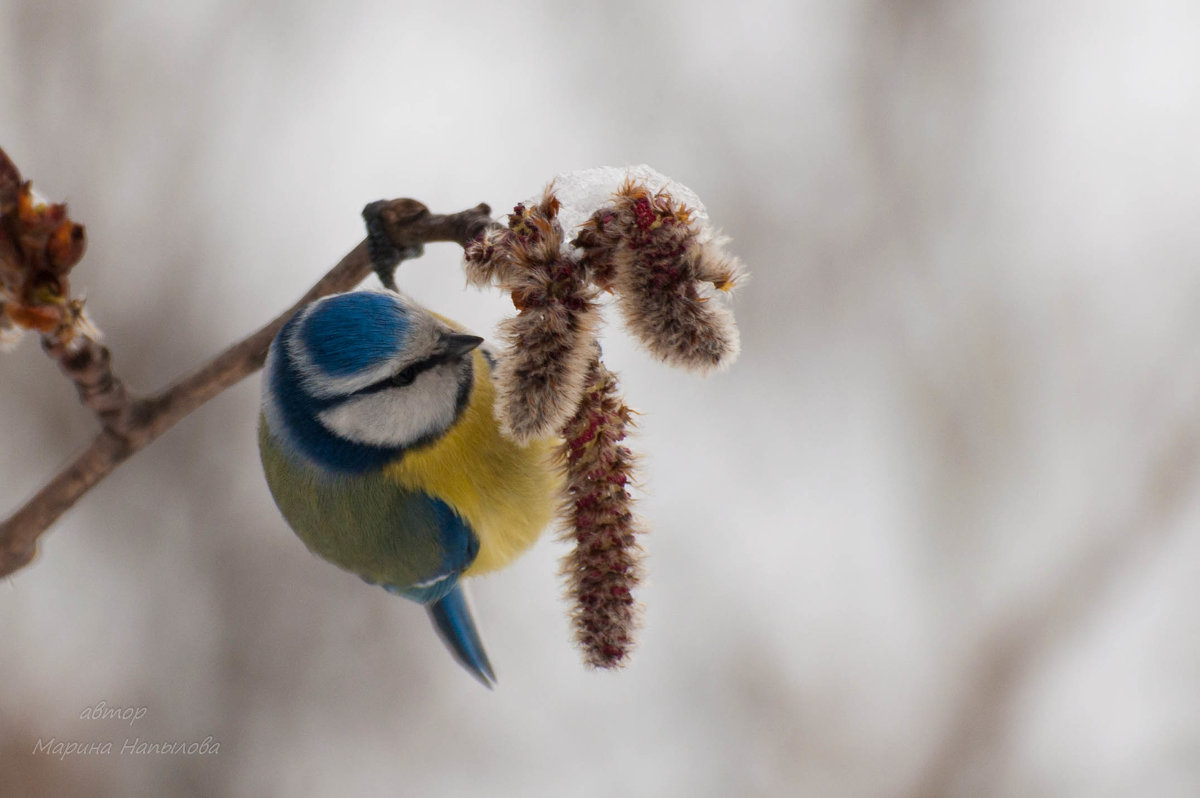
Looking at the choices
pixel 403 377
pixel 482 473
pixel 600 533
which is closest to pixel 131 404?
pixel 403 377

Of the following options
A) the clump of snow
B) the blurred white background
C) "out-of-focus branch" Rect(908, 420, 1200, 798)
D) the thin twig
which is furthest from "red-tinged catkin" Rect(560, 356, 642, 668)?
"out-of-focus branch" Rect(908, 420, 1200, 798)

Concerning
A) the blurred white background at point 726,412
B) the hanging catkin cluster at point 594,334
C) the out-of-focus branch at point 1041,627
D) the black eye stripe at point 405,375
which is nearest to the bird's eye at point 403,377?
the black eye stripe at point 405,375

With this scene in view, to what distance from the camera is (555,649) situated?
2.23 m

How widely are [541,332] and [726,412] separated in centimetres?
176

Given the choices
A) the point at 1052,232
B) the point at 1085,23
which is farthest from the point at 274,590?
the point at 1085,23

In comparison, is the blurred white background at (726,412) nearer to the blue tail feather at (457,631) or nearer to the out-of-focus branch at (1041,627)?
the out-of-focus branch at (1041,627)

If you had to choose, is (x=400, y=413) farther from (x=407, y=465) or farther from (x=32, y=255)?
(x=32, y=255)

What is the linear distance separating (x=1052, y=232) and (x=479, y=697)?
6.05ft

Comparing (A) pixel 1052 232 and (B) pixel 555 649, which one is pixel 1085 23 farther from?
(B) pixel 555 649

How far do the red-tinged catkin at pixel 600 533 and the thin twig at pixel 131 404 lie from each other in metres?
0.24

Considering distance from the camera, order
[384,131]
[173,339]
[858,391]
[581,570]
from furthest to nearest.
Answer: [858,391] < [384,131] < [173,339] < [581,570]

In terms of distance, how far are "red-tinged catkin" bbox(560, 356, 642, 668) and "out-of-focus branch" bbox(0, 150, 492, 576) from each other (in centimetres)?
19

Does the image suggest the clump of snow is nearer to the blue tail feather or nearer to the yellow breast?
the yellow breast

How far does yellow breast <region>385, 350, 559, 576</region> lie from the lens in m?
1.09
